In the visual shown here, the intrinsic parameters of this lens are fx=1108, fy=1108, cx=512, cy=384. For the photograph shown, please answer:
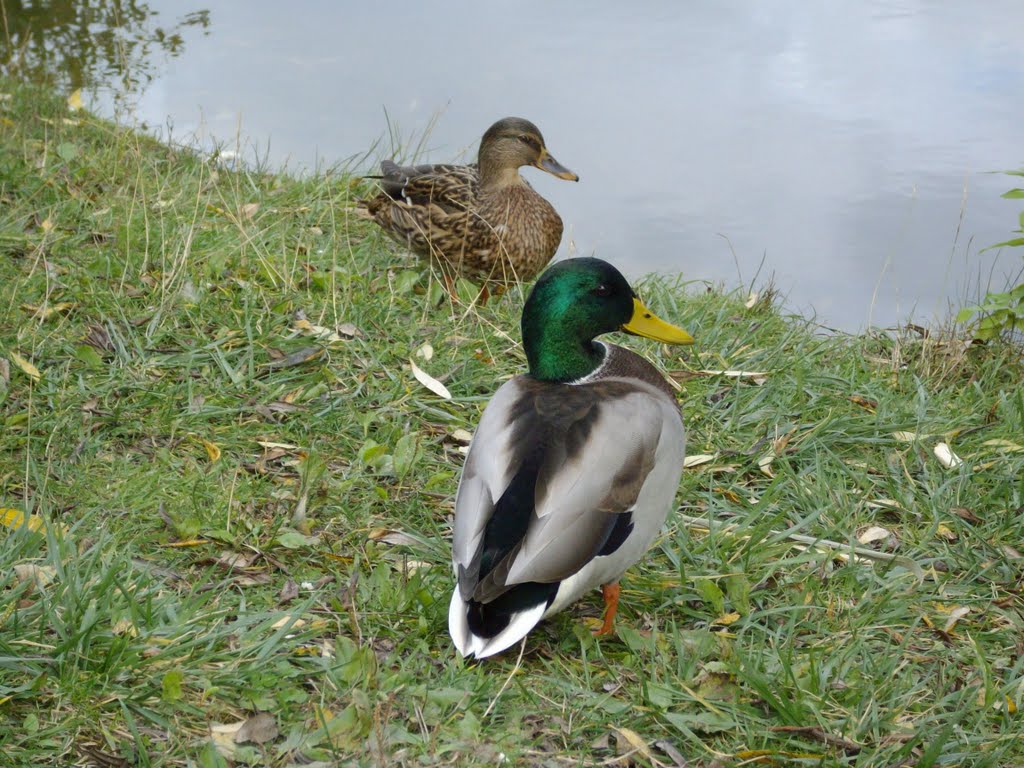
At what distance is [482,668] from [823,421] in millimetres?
1639

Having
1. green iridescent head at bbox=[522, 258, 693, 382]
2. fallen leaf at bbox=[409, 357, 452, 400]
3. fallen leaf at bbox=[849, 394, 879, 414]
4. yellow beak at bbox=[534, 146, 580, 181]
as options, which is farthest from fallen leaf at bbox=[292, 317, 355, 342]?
fallen leaf at bbox=[849, 394, 879, 414]

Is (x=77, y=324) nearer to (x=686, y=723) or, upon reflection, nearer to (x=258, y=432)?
(x=258, y=432)

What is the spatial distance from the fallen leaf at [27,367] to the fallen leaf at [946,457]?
2867 millimetres

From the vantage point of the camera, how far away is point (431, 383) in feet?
12.3

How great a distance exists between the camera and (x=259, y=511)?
3098 millimetres

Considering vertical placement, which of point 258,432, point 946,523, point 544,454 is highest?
point 544,454

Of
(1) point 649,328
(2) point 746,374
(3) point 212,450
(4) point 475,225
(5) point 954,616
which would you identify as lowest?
(5) point 954,616

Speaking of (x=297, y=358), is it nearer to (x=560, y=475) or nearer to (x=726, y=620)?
(x=560, y=475)

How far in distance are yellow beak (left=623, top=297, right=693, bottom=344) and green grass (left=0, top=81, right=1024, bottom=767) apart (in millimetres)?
505

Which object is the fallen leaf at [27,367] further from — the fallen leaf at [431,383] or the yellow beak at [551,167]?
the yellow beak at [551,167]

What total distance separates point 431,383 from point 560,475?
1.42 m

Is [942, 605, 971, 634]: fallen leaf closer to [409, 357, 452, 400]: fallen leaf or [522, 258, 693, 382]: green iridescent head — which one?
[522, 258, 693, 382]: green iridescent head

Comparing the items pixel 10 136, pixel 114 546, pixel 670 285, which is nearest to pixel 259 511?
pixel 114 546

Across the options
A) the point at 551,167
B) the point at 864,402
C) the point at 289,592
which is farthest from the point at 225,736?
the point at 551,167
